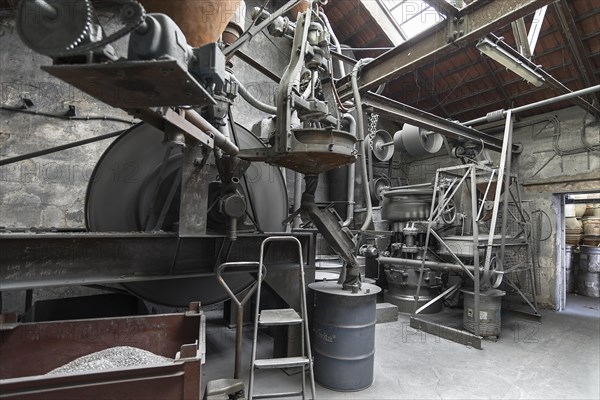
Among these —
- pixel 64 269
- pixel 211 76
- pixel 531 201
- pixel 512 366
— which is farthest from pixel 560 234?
pixel 64 269

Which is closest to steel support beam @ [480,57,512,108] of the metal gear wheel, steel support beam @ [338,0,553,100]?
steel support beam @ [338,0,553,100]

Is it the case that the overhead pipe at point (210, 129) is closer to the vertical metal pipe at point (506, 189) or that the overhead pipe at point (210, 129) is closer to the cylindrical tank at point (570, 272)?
the vertical metal pipe at point (506, 189)

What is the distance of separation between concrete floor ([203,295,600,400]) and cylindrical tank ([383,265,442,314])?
69 cm

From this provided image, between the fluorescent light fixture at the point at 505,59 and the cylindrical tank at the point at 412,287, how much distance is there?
300 centimetres

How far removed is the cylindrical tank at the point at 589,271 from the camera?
22.5ft

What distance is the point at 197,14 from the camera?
71.6 inches

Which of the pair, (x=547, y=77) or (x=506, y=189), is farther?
(x=506, y=189)

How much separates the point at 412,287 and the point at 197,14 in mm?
4932

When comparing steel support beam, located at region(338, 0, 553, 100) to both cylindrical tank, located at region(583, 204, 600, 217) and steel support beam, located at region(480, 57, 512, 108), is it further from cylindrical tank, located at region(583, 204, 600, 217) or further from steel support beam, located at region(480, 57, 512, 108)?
cylindrical tank, located at region(583, 204, 600, 217)

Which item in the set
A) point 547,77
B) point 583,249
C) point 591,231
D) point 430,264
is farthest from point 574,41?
point 591,231

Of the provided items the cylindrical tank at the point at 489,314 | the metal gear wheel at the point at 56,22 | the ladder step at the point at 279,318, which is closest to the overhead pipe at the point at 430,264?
the cylindrical tank at the point at 489,314

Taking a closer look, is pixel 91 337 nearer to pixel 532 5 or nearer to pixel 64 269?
pixel 64 269

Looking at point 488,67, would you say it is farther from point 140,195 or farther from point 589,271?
point 140,195

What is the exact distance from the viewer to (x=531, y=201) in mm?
6207
